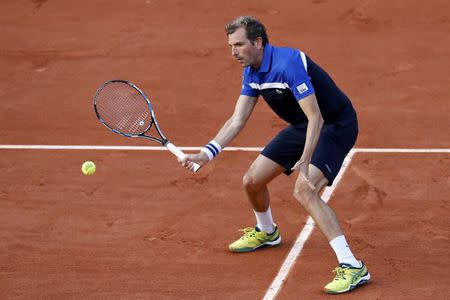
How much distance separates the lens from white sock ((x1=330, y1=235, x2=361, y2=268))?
916 cm

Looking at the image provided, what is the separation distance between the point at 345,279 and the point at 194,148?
4019 millimetres

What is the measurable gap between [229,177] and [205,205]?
0.76m

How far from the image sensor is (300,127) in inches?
380

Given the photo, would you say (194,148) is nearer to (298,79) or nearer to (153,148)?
(153,148)

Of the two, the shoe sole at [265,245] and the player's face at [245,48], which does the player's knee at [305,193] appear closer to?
the player's face at [245,48]

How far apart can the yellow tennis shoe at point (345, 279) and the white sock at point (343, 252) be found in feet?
0.11

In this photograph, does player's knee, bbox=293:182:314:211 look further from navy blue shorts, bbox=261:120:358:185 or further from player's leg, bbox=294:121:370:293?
navy blue shorts, bbox=261:120:358:185

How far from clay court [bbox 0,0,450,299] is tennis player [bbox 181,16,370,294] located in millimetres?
551

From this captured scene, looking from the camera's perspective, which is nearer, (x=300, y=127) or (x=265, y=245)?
(x=300, y=127)

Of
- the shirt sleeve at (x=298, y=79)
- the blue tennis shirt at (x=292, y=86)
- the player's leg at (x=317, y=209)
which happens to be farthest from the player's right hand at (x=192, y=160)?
the shirt sleeve at (x=298, y=79)

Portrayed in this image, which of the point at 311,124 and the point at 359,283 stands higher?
the point at 311,124

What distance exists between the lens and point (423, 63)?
567 inches

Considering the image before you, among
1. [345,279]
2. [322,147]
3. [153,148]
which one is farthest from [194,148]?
[345,279]

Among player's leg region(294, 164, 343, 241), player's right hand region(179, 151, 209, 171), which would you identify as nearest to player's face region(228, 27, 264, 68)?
player's right hand region(179, 151, 209, 171)
